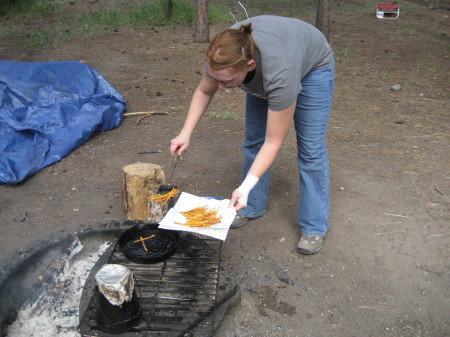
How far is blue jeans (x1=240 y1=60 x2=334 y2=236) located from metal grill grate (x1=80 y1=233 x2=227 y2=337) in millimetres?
719

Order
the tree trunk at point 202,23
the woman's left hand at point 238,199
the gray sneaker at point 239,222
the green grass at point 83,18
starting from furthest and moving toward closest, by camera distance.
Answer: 1. the green grass at point 83,18
2. the tree trunk at point 202,23
3. the gray sneaker at point 239,222
4. the woman's left hand at point 238,199

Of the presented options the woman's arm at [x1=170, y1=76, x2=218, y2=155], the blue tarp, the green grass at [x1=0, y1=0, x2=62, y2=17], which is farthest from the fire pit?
the green grass at [x1=0, y1=0, x2=62, y2=17]

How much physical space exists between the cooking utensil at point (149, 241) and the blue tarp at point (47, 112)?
75.1 inches

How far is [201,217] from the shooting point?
2.74 m

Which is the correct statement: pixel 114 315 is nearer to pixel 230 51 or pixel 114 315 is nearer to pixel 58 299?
pixel 58 299

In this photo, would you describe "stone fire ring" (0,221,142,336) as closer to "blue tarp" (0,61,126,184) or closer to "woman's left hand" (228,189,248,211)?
"woman's left hand" (228,189,248,211)

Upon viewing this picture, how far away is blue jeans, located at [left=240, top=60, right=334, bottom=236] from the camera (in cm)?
296

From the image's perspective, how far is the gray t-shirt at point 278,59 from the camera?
2434 mm

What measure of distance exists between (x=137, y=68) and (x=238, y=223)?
177 inches

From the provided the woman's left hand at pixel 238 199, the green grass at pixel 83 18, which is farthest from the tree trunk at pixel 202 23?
the woman's left hand at pixel 238 199

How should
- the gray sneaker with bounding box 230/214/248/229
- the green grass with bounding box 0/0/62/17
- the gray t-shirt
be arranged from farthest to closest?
1. the green grass with bounding box 0/0/62/17
2. the gray sneaker with bounding box 230/214/248/229
3. the gray t-shirt

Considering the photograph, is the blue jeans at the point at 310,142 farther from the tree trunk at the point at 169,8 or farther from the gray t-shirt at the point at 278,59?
the tree trunk at the point at 169,8

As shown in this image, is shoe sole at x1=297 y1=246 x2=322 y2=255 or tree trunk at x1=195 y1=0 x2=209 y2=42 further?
tree trunk at x1=195 y1=0 x2=209 y2=42

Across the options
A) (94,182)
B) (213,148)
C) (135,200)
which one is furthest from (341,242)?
(94,182)
